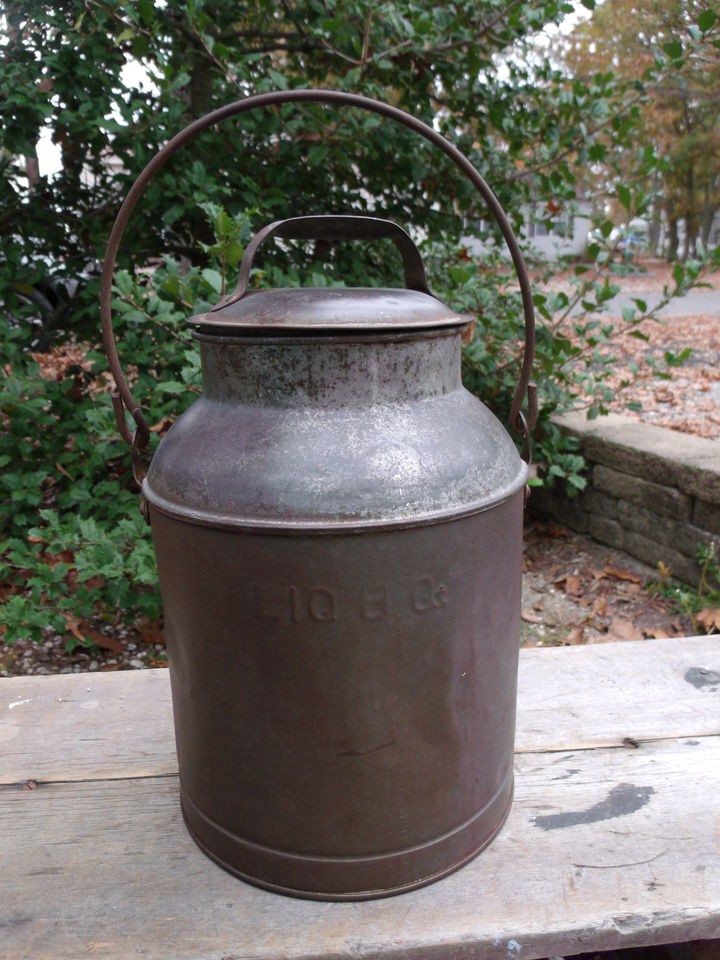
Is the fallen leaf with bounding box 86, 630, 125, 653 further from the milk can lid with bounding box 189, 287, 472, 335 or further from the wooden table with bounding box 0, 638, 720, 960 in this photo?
the milk can lid with bounding box 189, 287, 472, 335

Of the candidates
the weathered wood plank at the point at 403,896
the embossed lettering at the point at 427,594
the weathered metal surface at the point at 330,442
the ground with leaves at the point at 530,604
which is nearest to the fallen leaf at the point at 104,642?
the ground with leaves at the point at 530,604

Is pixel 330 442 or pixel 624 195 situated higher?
pixel 624 195

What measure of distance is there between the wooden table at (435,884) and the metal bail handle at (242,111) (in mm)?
731

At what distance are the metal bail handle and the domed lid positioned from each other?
0.56ft

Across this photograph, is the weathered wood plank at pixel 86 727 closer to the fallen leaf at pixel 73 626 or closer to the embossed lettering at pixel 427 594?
the fallen leaf at pixel 73 626

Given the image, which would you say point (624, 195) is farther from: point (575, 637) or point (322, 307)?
point (322, 307)

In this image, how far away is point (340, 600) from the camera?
1221 mm

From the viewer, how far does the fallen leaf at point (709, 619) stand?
296cm

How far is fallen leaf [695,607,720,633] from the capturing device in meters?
2.96

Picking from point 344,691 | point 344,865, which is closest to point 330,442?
point 344,691

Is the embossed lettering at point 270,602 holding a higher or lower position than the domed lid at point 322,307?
lower

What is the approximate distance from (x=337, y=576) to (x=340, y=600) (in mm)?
42

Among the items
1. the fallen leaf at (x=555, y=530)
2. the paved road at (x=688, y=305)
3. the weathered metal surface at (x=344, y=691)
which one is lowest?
the fallen leaf at (x=555, y=530)

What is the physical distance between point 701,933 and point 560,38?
60.7 feet
